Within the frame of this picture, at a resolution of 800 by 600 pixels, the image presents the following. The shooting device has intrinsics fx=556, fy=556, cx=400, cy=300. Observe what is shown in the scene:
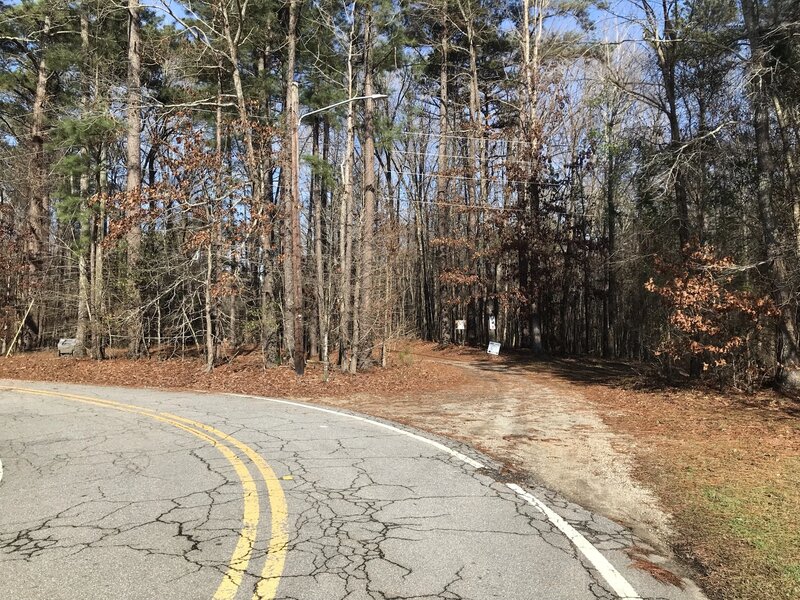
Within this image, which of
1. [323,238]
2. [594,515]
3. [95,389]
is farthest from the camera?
[323,238]

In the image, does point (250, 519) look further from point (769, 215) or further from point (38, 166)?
point (38, 166)

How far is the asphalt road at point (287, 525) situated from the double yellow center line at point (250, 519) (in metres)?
0.02

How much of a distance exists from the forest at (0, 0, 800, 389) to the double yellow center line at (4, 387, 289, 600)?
853cm

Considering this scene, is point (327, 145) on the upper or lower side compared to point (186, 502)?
upper

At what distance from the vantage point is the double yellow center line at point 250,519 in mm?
3742

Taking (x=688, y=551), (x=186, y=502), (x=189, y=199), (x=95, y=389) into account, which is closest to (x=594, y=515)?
(x=688, y=551)

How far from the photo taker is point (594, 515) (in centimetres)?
548

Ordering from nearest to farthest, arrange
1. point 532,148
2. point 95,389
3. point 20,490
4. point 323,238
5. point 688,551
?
point 688,551
point 20,490
point 95,389
point 532,148
point 323,238

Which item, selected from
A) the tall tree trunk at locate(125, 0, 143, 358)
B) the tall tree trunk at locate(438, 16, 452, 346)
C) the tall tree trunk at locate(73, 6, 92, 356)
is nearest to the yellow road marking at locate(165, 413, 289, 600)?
the tall tree trunk at locate(125, 0, 143, 358)

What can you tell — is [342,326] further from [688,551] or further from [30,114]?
[30,114]

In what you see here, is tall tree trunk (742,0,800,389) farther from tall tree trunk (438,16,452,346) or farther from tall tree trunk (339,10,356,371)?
tall tree trunk (438,16,452,346)

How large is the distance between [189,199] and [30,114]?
1209 cm

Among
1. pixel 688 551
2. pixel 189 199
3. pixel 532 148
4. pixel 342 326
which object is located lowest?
pixel 688 551

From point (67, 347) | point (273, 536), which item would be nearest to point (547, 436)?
point (273, 536)
